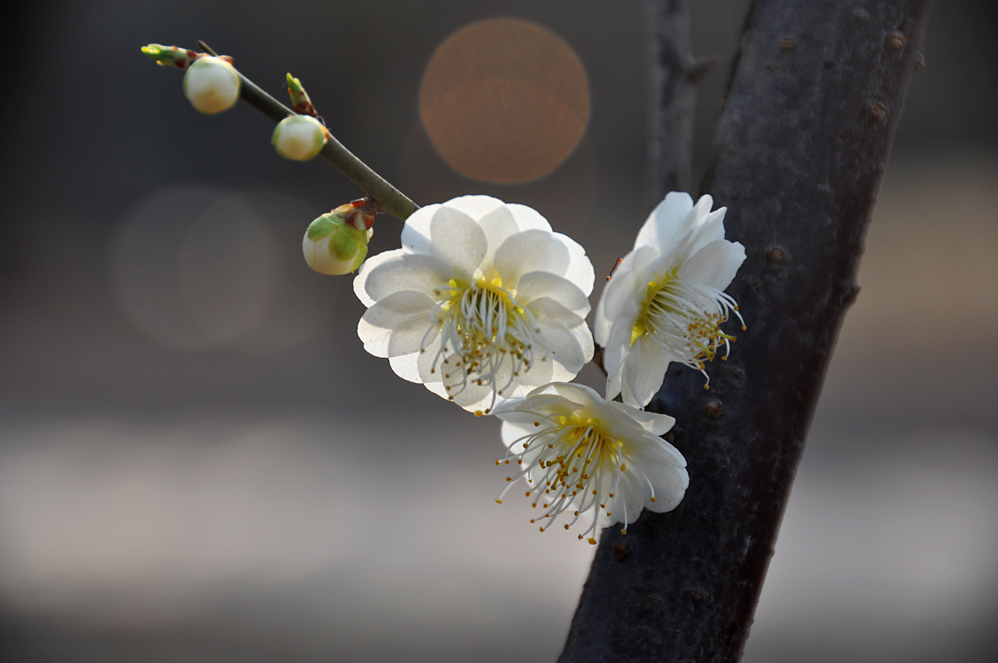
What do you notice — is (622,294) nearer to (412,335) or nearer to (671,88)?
(412,335)

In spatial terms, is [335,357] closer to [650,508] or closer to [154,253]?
[154,253]

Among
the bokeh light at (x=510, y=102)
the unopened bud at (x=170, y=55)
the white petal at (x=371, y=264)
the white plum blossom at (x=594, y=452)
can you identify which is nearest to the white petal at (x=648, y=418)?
the white plum blossom at (x=594, y=452)

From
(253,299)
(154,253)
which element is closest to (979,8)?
(253,299)

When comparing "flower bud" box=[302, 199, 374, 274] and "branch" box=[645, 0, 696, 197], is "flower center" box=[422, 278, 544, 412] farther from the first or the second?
"branch" box=[645, 0, 696, 197]

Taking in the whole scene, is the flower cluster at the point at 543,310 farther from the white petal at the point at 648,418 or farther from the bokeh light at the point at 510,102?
the bokeh light at the point at 510,102

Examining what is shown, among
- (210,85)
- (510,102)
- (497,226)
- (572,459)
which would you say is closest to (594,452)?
(572,459)
